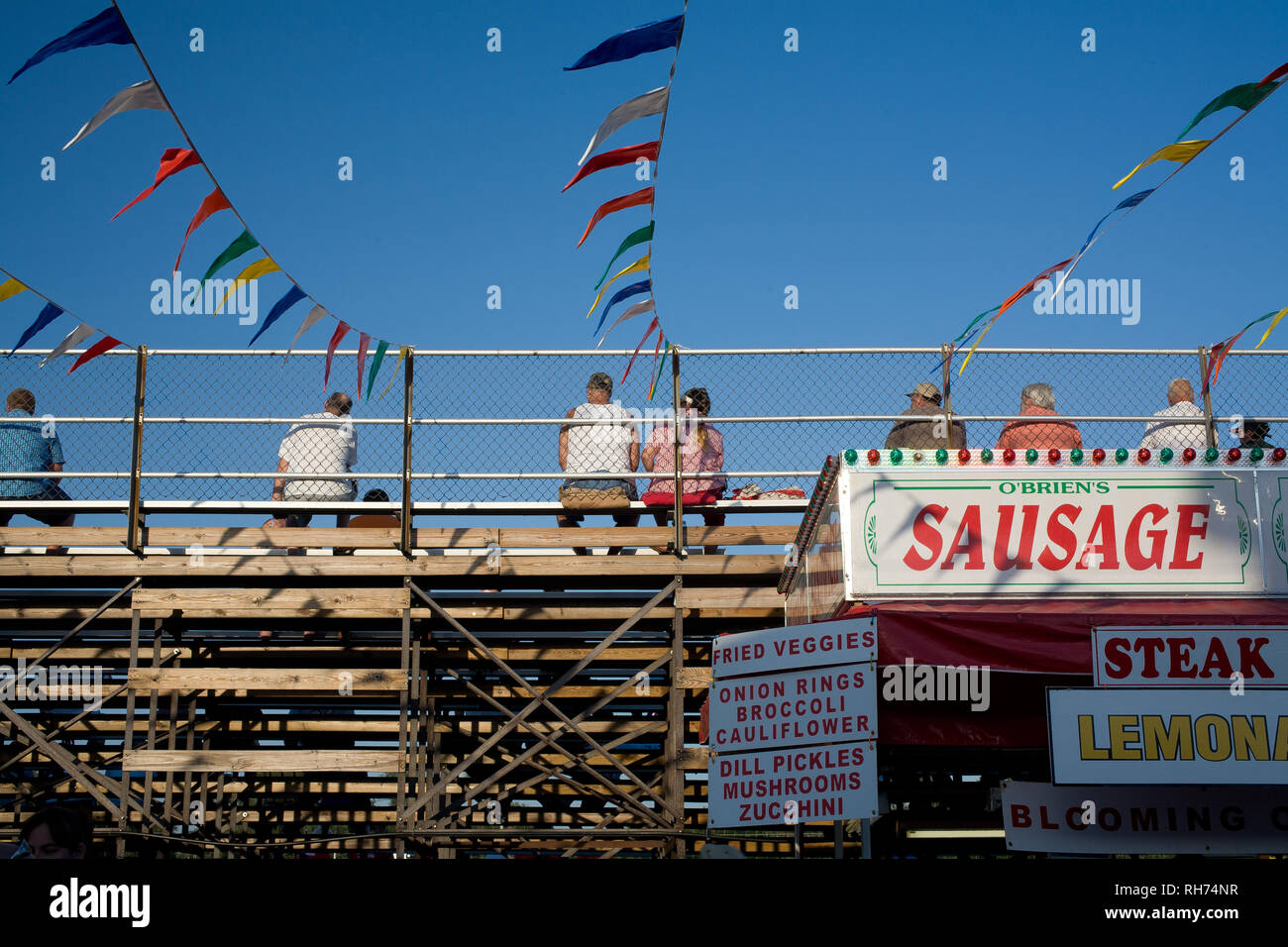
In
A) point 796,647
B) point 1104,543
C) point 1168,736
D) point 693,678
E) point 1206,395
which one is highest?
point 1206,395

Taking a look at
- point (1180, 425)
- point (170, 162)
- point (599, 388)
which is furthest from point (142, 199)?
point (1180, 425)

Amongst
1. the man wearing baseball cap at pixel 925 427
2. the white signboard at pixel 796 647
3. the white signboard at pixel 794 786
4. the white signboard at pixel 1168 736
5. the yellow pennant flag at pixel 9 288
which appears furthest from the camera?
the man wearing baseball cap at pixel 925 427

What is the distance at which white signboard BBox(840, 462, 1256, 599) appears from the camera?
334 inches

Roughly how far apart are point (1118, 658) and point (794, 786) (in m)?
2.02

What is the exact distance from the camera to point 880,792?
7918 mm

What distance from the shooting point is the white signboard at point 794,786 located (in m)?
7.62

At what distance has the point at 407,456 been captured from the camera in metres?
11.2

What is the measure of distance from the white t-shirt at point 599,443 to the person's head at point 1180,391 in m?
4.63

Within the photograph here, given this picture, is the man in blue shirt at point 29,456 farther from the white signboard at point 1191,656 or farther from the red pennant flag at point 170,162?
the white signboard at point 1191,656

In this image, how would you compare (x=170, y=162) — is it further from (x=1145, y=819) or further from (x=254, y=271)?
(x=1145, y=819)

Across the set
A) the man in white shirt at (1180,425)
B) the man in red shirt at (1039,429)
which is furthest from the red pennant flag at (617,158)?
the man in white shirt at (1180,425)

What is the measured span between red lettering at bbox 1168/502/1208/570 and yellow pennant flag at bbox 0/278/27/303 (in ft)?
28.1

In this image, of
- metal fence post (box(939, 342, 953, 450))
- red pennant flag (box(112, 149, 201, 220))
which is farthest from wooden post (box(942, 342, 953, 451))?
red pennant flag (box(112, 149, 201, 220))
